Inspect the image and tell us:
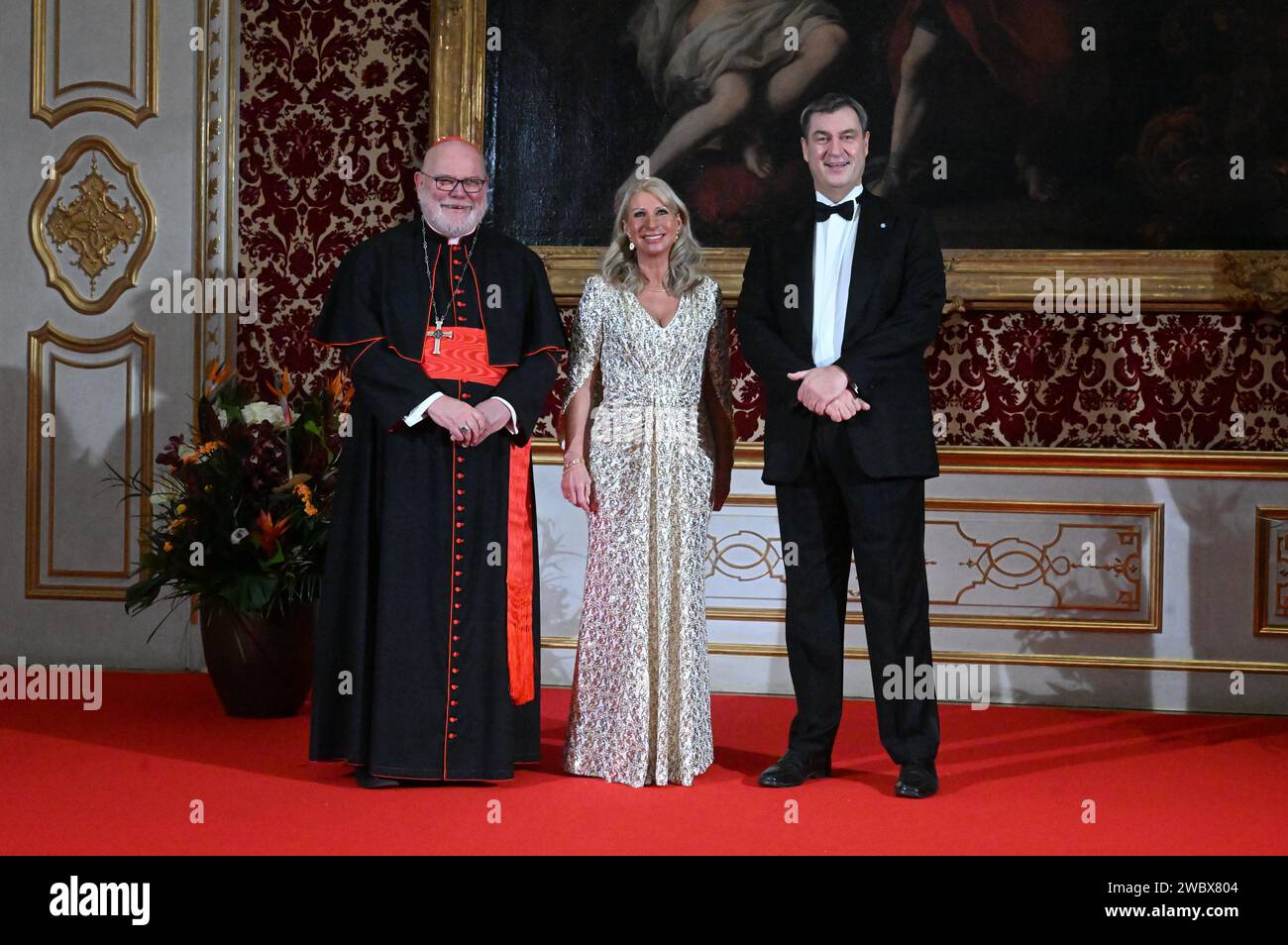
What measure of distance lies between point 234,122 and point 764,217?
2.53 metres

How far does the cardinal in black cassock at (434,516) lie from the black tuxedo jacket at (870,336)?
72 centimetres

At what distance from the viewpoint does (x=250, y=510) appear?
5.25 meters

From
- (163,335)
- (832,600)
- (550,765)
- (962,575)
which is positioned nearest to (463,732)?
(550,765)

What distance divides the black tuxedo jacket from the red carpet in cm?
100

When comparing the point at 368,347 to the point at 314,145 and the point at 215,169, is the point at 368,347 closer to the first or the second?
the point at 314,145

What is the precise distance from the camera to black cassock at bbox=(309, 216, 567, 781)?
406 cm

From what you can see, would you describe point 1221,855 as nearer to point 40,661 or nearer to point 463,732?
point 463,732

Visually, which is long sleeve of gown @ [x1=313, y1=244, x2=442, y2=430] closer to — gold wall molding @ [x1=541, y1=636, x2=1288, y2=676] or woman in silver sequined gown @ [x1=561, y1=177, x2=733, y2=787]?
woman in silver sequined gown @ [x1=561, y1=177, x2=733, y2=787]

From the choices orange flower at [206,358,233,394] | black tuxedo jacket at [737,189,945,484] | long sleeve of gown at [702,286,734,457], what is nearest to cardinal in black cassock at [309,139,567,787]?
long sleeve of gown at [702,286,734,457]

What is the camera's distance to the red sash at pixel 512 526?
13.6 ft

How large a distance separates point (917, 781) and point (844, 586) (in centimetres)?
63

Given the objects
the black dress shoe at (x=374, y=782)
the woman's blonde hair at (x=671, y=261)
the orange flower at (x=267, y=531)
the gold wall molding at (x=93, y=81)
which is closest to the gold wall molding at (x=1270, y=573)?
the woman's blonde hair at (x=671, y=261)

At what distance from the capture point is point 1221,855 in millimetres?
3350

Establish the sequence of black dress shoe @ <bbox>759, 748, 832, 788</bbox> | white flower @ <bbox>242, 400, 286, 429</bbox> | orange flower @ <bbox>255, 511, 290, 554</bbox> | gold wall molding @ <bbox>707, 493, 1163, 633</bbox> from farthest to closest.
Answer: gold wall molding @ <bbox>707, 493, 1163, 633</bbox> < white flower @ <bbox>242, 400, 286, 429</bbox> < orange flower @ <bbox>255, 511, 290, 554</bbox> < black dress shoe @ <bbox>759, 748, 832, 788</bbox>
